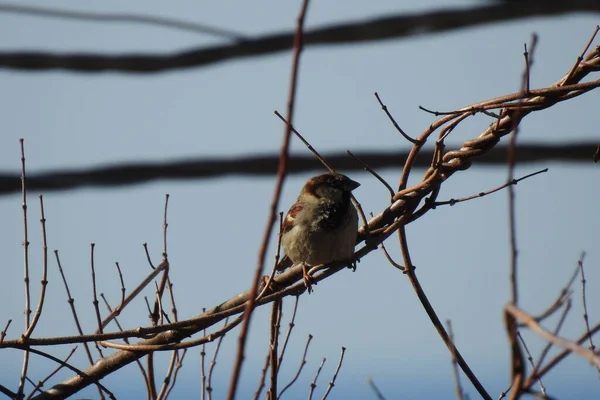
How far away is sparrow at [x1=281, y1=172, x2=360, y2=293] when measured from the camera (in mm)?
3080

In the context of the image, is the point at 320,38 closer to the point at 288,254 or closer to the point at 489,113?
the point at 489,113

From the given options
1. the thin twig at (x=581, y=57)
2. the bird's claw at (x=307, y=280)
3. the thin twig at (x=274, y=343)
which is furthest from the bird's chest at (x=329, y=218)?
the thin twig at (x=581, y=57)

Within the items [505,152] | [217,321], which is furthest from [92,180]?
[217,321]

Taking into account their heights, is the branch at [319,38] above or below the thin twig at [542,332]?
above

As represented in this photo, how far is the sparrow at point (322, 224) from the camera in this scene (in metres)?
3.08

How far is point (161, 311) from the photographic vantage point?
223cm

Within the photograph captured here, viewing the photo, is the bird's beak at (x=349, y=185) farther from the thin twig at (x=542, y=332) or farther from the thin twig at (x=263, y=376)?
the thin twig at (x=542, y=332)

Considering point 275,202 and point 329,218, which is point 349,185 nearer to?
point 329,218

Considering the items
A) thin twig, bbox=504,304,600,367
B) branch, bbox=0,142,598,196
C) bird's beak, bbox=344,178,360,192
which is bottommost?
thin twig, bbox=504,304,600,367

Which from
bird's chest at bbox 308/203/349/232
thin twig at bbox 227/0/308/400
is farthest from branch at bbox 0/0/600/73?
bird's chest at bbox 308/203/349/232

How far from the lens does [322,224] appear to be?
127 inches

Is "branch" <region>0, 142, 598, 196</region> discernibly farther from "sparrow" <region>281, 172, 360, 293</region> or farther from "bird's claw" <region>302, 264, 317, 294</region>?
"sparrow" <region>281, 172, 360, 293</region>

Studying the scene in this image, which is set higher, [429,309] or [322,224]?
[322,224]

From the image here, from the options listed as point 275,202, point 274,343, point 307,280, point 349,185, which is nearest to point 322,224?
point 349,185
